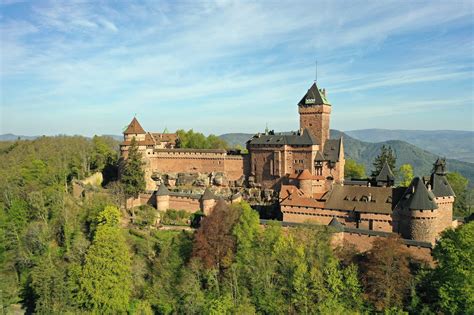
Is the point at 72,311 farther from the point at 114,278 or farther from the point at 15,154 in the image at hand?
the point at 15,154

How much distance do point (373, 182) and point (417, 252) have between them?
14.3 m

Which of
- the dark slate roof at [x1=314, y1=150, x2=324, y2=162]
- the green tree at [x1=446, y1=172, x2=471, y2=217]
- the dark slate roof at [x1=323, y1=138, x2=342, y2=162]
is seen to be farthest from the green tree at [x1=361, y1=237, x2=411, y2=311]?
the green tree at [x1=446, y1=172, x2=471, y2=217]

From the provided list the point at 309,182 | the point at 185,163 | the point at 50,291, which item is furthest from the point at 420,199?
the point at 50,291

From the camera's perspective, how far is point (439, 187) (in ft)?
111

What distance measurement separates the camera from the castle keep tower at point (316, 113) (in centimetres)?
4600

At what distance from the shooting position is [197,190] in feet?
153

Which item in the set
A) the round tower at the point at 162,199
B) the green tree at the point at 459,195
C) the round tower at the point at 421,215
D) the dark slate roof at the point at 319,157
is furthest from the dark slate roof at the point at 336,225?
the green tree at the point at 459,195

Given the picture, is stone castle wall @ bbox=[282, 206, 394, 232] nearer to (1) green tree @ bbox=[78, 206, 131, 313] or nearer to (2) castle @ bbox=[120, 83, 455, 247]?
(2) castle @ bbox=[120, 83, 455, 247]

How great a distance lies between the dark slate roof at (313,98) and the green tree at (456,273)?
23.9m

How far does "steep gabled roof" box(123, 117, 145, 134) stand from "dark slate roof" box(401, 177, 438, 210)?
3174 centimetres

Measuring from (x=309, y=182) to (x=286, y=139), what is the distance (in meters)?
8.06

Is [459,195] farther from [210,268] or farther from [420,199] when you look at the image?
[210,268]

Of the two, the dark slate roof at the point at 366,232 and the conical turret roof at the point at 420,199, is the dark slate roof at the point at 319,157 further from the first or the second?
the conical turret roof at the point at 420,199

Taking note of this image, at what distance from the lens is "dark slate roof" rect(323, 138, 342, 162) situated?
44.0 m
